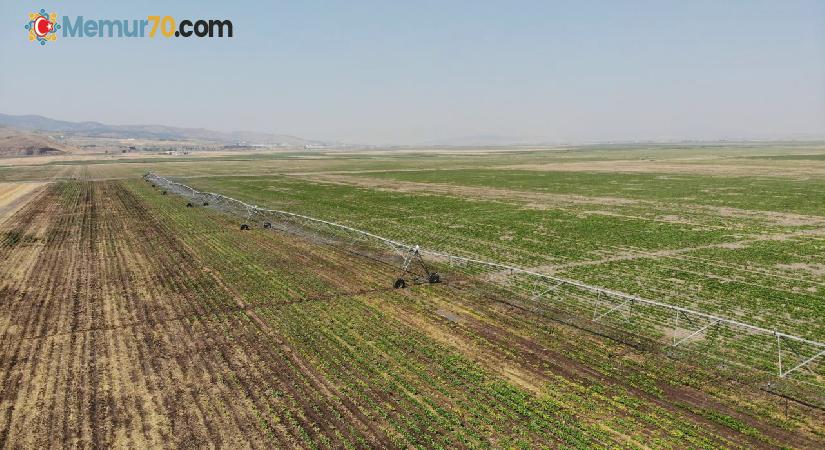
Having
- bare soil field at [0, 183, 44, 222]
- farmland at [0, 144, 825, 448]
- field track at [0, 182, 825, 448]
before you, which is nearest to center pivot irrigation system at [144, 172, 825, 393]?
farmland at [0, 144, 825, 448]

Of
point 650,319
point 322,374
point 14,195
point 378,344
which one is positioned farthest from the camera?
point 14,195

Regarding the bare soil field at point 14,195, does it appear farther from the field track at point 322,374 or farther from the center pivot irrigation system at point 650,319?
the center pivot irrigation system at point 650,319

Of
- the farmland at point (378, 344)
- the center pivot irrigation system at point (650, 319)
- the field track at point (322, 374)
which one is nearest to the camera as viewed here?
the field track at point (322, 374)

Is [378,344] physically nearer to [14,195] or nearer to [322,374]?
[322,374]

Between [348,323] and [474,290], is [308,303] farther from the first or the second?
[474,290]

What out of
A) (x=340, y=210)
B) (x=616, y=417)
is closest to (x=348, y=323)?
(x=616, y=417)

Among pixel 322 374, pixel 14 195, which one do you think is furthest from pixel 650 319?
pixel 14 195

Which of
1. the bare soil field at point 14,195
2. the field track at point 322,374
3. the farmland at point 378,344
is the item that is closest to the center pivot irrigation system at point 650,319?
the farmland at point 378,344
